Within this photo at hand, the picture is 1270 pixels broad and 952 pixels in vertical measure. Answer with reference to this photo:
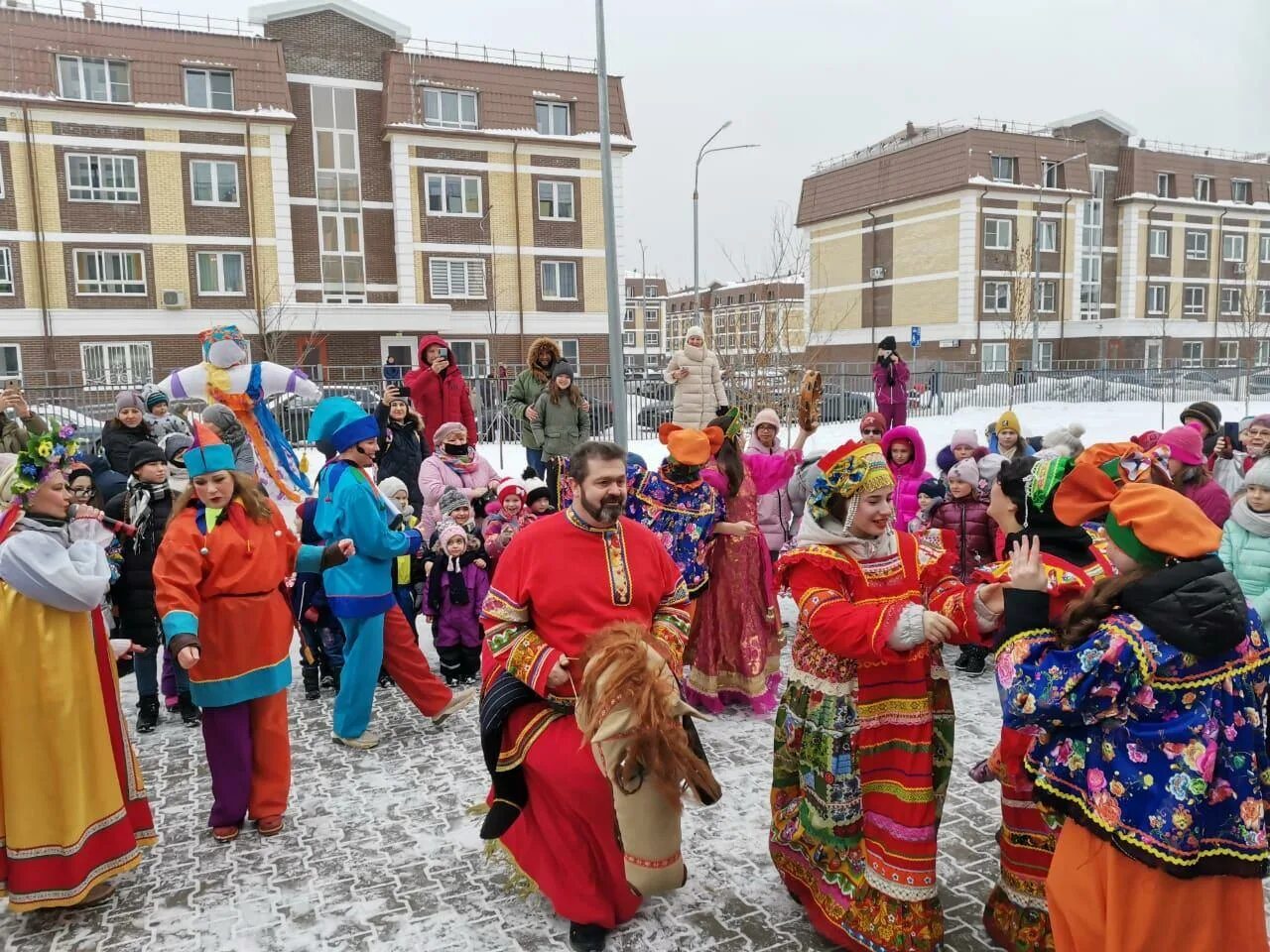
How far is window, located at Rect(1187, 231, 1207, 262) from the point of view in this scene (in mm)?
48312

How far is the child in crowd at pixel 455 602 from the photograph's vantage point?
675 centimetres

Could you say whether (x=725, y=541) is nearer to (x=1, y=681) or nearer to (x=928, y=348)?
(x=1, y=681)

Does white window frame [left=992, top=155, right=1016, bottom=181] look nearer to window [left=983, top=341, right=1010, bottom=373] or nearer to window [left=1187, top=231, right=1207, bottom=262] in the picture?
window [left=983, top=341, right=1010, bottom=373]

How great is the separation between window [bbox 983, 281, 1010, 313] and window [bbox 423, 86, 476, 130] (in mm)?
24709

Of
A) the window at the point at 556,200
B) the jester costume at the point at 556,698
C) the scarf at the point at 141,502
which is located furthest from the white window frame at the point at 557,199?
the jester costume at the point at 556,698

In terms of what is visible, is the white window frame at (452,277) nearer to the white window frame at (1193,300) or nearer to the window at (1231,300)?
the white window frame at (1193,300)

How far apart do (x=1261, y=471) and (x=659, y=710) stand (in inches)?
171

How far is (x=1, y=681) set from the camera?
11.9 ft

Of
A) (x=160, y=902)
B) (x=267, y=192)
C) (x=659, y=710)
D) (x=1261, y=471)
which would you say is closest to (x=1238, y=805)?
(x=659, y=710)

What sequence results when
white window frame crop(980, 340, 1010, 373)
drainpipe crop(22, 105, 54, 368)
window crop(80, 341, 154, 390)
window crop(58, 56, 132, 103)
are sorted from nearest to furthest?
drainpipe crop(22, 105, 54, 368)
window crop(58, 56, 132, 103)
window crop(80, 341, 154, 390)
white window frame crop(980, 340, 1010, 373)

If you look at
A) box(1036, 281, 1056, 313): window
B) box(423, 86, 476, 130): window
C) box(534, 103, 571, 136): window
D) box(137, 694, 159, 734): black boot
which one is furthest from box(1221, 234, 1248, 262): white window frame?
box(137, 694, 159, 734): black boot

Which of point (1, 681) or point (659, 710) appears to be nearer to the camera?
point (659, 710)

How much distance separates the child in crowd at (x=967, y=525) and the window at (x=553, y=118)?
30.5 m

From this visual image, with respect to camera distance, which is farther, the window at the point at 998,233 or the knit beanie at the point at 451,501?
the window at the point at 998,233
